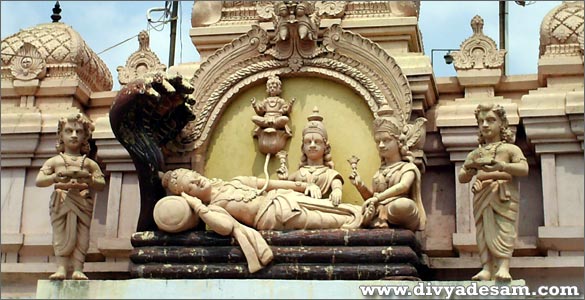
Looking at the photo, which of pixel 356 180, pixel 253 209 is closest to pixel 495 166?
pixel 356 180

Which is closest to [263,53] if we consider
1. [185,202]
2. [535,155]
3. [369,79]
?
[369,79]

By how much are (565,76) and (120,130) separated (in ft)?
16.5

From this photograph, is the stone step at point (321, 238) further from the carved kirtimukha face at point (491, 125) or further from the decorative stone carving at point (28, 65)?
the decorative stone carving at point (28, 65)

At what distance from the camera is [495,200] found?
11000mm

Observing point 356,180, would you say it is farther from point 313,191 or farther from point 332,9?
point 332,9

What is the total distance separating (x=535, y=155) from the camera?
12.4m

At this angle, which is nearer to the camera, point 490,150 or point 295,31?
point 490,150

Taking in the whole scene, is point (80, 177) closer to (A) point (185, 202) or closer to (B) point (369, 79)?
(A) point (185, 202)

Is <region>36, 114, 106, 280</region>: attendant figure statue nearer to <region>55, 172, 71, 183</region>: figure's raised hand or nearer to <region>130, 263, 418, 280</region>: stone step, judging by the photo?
<region>55, 172, 71, 183</region>: figure's raised hand

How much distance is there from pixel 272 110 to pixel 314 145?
2.49 feet

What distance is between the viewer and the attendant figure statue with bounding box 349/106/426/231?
11.4 meters

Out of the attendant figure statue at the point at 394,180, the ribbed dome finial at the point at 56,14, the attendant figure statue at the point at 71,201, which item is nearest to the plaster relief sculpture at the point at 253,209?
the attendant figure statue at the point at 394,180

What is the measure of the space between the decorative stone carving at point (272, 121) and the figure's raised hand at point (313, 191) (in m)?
0.88

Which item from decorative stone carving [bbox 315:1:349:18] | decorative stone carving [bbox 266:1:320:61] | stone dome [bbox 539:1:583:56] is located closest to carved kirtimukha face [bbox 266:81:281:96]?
decorative stone carving [bbox 266:1:320:61]
